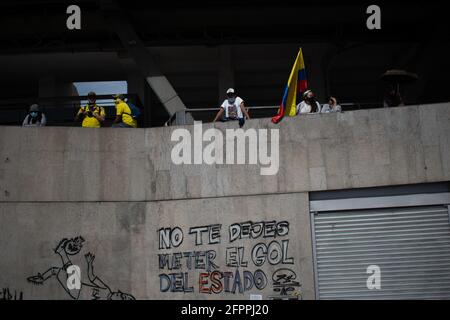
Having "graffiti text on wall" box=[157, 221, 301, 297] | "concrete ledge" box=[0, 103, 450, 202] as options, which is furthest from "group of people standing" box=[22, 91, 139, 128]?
"graffiti text on wall" box=[157, 221, 301, 297]

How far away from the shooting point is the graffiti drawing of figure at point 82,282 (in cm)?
1531

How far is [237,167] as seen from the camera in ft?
52.3

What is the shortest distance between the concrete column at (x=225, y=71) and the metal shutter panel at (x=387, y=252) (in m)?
9.63

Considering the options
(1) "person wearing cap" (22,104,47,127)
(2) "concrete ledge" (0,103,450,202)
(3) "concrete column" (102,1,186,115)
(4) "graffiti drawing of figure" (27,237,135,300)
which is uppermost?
(3) "concrete column" (102,1,186,115)

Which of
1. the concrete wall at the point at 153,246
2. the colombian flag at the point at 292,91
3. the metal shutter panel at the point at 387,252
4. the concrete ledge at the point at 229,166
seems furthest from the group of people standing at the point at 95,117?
the metal shutter panel at the point at 387,252

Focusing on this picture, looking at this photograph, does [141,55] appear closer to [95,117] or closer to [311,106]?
[95,117]

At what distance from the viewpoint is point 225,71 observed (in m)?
23.8

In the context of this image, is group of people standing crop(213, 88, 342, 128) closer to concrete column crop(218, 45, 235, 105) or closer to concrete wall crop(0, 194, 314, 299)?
concrete wall crop(0, 194, 314, 299)

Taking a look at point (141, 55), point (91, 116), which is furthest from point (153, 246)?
point (141, 55)

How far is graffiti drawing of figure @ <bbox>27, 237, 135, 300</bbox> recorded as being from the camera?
1531 centimetres

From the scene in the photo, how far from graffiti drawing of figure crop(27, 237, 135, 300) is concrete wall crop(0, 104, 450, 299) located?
0.16 ft

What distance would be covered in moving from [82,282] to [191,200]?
331 centimetres

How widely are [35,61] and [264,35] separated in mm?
8761

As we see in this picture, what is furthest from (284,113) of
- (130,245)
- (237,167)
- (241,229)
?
(130,245)
